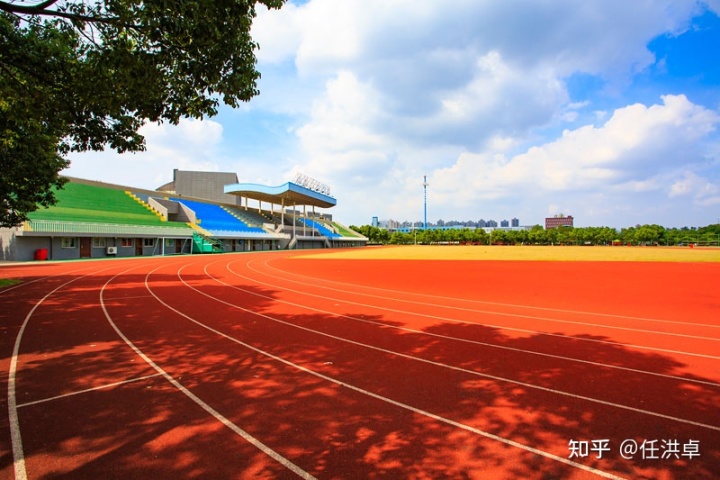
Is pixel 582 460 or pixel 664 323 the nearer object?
pixel 582 460

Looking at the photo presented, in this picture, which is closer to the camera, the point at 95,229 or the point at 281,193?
the point at 95,229

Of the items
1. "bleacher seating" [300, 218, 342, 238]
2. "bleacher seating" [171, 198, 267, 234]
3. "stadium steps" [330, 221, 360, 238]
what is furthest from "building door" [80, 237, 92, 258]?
"stadium steps" [330, 221, 360, 238]

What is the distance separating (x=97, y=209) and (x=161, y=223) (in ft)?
21.8

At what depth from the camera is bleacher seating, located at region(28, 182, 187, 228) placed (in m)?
34.5

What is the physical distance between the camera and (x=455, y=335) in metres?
8.38

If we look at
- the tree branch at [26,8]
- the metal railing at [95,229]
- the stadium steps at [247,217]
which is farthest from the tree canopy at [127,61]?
the stadium steps at [247,217]

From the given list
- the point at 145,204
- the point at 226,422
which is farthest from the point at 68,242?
the point at 226,422

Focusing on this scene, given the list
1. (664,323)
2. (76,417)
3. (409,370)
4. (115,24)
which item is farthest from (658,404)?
(115,24)

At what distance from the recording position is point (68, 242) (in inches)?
1303

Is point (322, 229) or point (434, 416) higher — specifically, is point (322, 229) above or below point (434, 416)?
above

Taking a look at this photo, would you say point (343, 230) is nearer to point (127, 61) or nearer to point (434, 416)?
point (127, 61)

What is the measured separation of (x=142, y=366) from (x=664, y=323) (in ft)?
40.4

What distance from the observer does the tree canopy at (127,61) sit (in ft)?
20.8

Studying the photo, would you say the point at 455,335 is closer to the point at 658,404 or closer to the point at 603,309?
the point at 658,404
